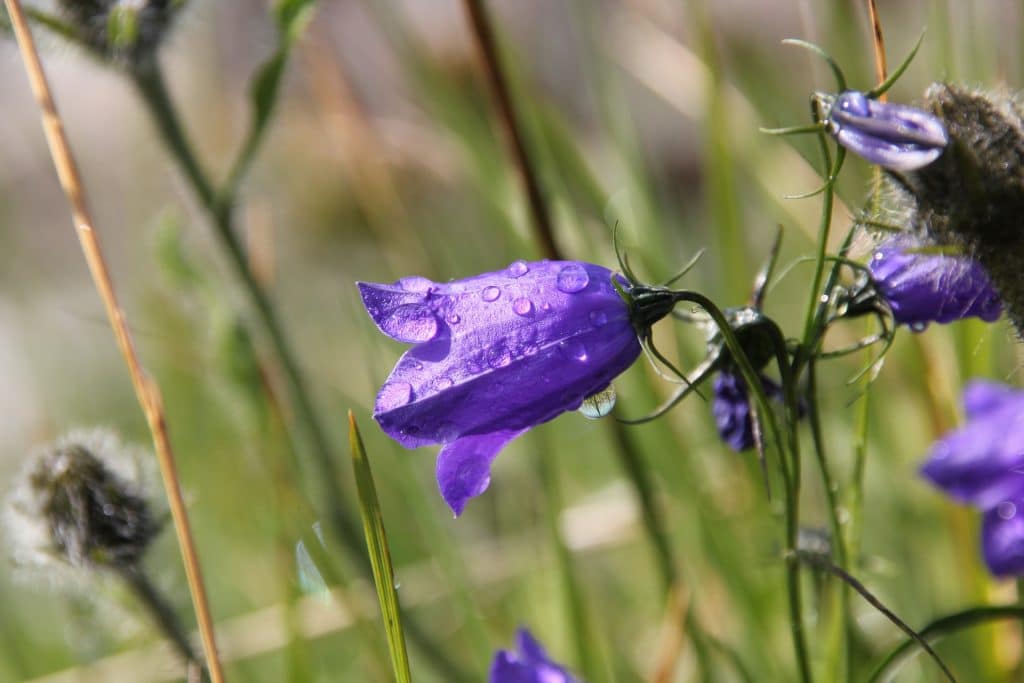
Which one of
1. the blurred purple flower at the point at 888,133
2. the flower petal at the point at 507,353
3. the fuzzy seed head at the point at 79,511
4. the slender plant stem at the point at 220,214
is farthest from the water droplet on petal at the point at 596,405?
the slender plant stem at the point at 220,214

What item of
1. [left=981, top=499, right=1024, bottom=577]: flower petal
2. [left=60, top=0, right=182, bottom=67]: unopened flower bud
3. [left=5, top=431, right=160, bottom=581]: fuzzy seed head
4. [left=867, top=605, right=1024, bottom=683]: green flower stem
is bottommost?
[left=867, top=605, right=1024, bottom=683]: green flower stem

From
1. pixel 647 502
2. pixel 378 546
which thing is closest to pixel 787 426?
pixel 378 546

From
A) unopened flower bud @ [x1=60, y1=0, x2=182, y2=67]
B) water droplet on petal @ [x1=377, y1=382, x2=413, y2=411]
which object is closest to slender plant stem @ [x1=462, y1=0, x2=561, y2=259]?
unopened flower bud @ [x1=60, y1=0, x2=182, y2=67]

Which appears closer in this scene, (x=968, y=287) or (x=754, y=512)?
(x=968, y=287)

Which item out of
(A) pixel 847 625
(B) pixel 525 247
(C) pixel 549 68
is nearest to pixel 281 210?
(C) pixel 549 68

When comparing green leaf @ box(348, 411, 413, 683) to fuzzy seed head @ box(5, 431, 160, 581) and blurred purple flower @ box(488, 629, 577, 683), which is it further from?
fuzzy seed head @ box(5, 431, 160, 581)

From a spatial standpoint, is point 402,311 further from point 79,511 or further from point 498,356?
point 79,511

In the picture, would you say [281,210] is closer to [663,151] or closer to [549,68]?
[549,68]
